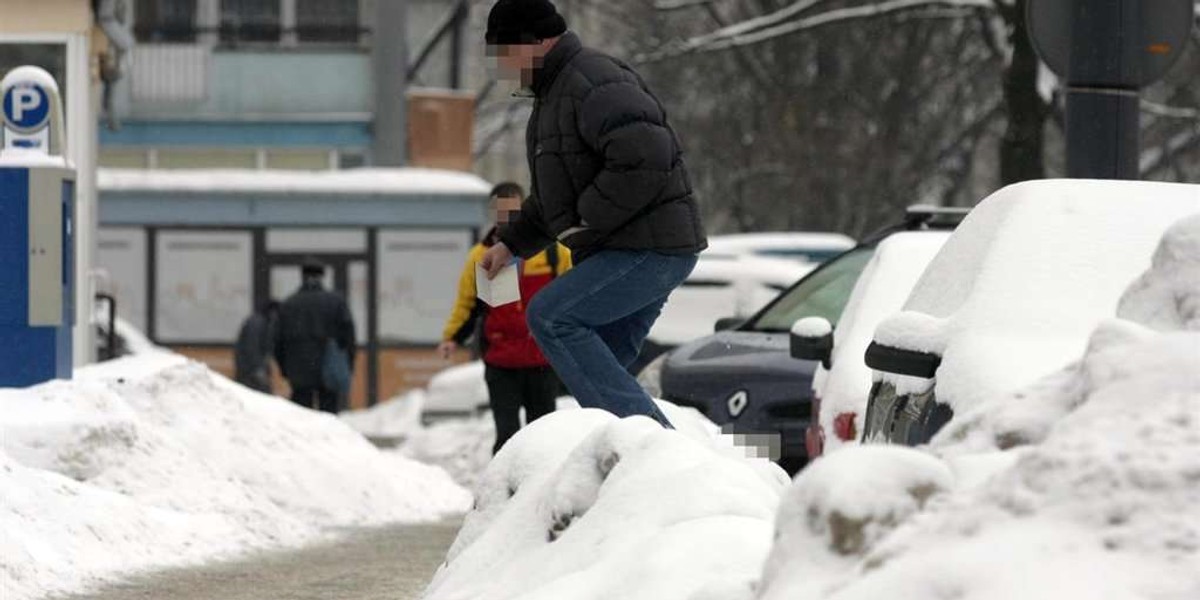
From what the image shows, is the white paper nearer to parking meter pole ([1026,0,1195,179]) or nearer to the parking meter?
parking meter pole ([1026,0,1195,179])

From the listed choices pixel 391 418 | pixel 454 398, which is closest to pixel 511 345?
pixel 454 398

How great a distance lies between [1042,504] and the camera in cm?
416

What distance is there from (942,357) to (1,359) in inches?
281

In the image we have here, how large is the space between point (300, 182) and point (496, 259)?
24209mm

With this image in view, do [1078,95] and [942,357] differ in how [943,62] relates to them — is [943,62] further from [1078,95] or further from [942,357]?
[942,357]

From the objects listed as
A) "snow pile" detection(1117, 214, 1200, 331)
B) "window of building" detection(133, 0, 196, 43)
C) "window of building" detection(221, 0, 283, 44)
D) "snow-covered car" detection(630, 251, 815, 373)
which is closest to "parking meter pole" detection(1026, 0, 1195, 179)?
"snow pile" detection(1117, 214, 1200, 331)

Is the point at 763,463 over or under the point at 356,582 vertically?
over

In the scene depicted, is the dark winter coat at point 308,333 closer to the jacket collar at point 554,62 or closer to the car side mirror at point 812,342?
the car side mirror at point 812,342

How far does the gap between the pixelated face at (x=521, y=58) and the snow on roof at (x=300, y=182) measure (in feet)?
76.6

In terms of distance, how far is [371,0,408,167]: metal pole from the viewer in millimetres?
35000

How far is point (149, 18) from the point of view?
36.0 meters

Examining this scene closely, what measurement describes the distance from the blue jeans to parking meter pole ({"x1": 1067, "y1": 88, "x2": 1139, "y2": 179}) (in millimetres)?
2701

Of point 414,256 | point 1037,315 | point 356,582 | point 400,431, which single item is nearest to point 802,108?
point 414,256

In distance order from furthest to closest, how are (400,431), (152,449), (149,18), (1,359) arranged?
(149,18)
(400,431)
(1,359)
(152,449)
